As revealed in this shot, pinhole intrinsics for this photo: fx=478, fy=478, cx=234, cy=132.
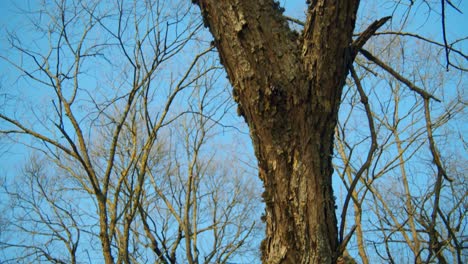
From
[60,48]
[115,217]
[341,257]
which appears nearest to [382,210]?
[115,217]

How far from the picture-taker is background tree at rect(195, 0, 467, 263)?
4.27ft

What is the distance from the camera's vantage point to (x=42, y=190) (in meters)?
7.32

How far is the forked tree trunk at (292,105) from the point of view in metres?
1.30

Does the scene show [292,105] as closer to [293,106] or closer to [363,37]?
[293,106]

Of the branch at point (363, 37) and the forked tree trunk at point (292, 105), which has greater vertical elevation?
the branch at point (363, 37)

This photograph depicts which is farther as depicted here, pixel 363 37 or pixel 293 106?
pixel 363 37

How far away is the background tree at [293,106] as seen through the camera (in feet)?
4.27

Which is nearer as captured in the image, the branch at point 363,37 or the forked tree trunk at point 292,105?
the forked tree trunk at point 292,105

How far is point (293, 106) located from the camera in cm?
133

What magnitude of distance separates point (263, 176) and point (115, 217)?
139 inches

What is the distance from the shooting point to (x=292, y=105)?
4.37ft

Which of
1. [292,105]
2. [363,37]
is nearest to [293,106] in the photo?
[292,105]

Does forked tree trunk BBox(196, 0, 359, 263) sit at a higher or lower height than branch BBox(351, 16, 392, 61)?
lower

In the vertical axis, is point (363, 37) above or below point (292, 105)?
above
